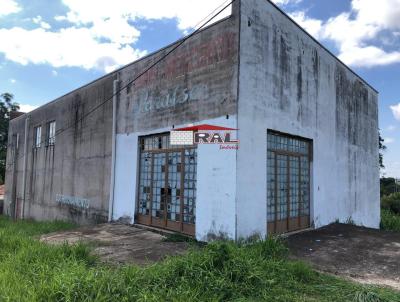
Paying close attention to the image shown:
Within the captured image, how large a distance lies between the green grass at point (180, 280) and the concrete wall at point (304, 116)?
6.83ft

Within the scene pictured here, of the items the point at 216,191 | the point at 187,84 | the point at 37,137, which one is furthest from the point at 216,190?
the point at 37,137

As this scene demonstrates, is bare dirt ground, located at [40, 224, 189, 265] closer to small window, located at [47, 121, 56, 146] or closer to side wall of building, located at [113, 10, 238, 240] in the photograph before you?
side wall of building, located at [113, 10, 238, 240]

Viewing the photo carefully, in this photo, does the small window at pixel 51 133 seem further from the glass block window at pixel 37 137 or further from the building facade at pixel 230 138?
the building facade at pixel 230 138

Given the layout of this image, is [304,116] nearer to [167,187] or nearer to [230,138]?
[230,138]

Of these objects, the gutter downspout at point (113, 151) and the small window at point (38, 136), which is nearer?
the gutter downspout at point (113, 151)

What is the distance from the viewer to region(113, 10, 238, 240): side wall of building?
705cm

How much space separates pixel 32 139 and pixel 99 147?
6.99m

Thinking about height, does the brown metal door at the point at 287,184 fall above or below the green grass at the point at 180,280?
above

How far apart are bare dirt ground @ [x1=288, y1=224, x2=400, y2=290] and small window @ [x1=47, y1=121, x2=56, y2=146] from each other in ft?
36.1

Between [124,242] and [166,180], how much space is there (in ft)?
6.56

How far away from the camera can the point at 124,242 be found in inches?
289

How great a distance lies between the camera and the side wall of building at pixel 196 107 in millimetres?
7055

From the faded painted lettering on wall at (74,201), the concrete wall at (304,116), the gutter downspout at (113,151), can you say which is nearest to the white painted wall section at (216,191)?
the concrete wall at (304,116)

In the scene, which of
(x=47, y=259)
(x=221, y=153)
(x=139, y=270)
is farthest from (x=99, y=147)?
(x=139, y=270)
